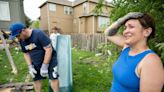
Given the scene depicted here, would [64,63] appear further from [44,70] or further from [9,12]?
[9,12]

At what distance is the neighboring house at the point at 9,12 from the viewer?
1911 cm

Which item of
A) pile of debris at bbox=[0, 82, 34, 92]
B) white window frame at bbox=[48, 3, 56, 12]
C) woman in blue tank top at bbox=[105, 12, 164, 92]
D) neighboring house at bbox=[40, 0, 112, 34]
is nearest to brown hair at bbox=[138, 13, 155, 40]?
woman in blue tank top at bbox=[105, 12, 164, 92]

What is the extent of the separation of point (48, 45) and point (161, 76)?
3312 millimetres

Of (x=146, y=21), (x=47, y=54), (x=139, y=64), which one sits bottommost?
(x=47, y=54)

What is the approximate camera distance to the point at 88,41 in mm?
18359

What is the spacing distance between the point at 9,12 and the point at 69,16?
59.3 ft

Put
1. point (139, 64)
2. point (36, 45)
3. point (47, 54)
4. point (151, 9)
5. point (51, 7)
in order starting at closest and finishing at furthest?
point (139, 64)
point (151, 9)
point (47, 54)
point (36, 45)
point (51, 7)

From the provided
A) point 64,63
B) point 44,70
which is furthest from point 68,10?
point 44,70

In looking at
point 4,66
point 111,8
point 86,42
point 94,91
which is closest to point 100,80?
point 94,91

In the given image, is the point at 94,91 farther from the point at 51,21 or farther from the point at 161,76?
the point at 51,21

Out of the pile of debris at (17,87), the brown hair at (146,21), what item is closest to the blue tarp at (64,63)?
the pile of debris at (17,87)

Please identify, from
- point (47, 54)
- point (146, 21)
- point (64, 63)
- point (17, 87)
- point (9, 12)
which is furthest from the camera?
point (9, 12)

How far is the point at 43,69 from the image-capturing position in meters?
4.88

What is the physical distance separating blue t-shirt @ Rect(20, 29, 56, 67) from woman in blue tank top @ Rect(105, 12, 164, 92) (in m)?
2.80
